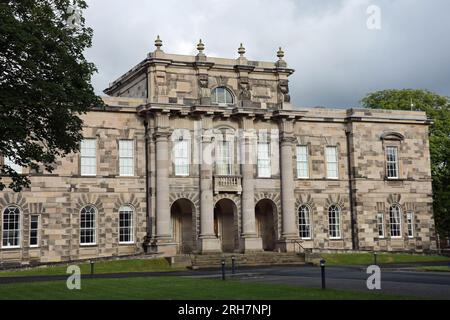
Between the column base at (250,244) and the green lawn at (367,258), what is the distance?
4.26m

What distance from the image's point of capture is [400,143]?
48.8 metres

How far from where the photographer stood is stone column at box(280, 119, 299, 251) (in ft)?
144

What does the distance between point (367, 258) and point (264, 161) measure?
9.43 metres

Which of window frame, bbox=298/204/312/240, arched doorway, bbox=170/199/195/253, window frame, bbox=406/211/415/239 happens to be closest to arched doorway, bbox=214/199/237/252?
arched doorway, bbox=170/199/195/253

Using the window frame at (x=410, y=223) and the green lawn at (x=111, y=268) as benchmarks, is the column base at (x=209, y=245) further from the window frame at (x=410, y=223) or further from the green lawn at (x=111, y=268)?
the window frame at (x=410, y=223)

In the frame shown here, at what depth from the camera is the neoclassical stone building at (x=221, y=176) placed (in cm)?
4009

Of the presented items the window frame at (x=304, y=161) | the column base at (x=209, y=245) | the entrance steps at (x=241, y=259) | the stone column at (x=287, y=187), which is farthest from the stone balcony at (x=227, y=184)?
the window frame at (x=304, y=161)

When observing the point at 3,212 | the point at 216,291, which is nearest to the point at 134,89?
the point at 3,212

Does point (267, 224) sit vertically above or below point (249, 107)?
below

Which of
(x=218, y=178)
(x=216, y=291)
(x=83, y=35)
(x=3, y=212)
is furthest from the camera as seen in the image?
(x=218, y=178)

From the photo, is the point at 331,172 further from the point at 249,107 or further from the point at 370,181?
the point at 249,107

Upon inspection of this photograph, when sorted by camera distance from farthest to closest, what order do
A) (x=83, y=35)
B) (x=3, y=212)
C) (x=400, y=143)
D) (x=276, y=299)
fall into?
(x=400, y=143), (x=3, y=212), (x=83, y=35), (x=276, y=299)

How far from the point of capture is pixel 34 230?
128ft

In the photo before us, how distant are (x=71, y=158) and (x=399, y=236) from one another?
80.2ft
